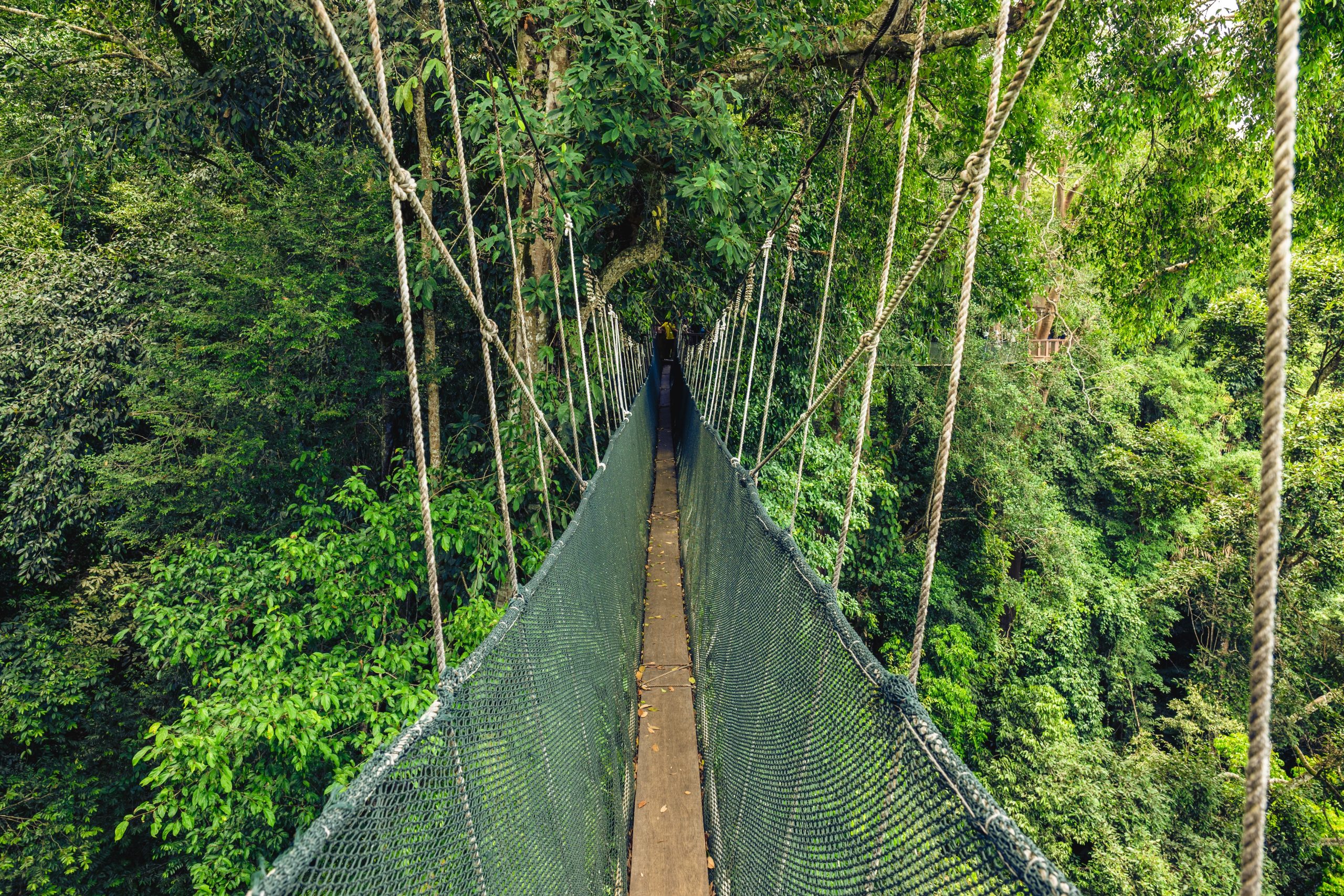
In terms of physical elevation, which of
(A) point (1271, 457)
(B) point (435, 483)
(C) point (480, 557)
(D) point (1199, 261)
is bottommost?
(C) point (480, 557)

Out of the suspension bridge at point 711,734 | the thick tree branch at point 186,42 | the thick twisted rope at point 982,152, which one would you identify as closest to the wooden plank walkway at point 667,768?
the suspension bridge at point 711,734

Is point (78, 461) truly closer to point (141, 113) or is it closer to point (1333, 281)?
point (141, 113)

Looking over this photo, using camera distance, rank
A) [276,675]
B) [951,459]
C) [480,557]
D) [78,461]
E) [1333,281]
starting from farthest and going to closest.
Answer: [951,459] < [1333,281] < [78,461] < [480,557] < [276,675]

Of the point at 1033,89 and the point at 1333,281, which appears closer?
the point at 1033,89

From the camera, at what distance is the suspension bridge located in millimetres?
721

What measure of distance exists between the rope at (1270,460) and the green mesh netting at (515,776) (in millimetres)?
816

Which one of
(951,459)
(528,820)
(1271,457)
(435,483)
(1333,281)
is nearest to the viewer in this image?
(1271,457)

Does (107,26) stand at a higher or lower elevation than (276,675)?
higher

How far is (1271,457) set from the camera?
54 centimetres

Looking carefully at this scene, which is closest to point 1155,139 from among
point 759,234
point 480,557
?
point 759,234

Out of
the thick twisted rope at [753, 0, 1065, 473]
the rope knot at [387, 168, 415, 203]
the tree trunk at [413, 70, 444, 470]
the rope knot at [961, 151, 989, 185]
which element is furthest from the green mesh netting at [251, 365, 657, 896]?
the tree trunk at [413, 70, 444, 470]

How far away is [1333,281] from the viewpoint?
26.5ft

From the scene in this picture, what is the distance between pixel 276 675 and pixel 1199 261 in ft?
20.0

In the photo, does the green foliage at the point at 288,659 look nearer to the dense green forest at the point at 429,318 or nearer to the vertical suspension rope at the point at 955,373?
the dense green forest at the point at 429,318
